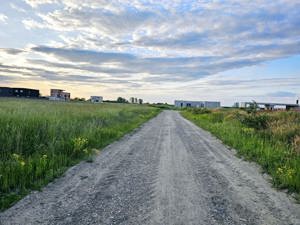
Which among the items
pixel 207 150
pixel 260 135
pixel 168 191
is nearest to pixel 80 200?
pixel 168 191

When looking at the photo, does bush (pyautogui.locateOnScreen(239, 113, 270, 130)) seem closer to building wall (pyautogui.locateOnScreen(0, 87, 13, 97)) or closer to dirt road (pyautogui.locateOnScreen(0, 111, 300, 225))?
dirt road (pyautogui.locateOnScreen(0, 111, 300, 225))

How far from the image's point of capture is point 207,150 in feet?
41.0

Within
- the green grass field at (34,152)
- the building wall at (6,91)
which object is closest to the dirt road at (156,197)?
the green grass field at (34,152)

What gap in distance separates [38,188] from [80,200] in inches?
44.3

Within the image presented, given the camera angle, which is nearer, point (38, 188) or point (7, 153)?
point (38, 188)

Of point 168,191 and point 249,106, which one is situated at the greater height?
point 249,106

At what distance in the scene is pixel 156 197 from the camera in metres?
5.90

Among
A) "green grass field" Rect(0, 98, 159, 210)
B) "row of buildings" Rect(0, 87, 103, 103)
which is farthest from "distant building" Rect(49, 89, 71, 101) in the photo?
"green grass field" Rect(0, 98, 159, 210)

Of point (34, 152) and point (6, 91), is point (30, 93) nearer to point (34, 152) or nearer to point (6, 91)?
point (6, 91)

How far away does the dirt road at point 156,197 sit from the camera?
15.9 ft

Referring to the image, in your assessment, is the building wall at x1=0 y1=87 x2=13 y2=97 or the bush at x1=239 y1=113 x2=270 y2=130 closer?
the bush at x1=239 y1=113 x2=270 y2=130

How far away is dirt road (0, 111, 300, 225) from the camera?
486cm

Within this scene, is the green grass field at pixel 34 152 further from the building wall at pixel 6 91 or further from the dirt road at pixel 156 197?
the building wall at pixel 6 91

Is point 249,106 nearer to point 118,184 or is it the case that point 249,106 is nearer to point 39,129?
point 39,129
